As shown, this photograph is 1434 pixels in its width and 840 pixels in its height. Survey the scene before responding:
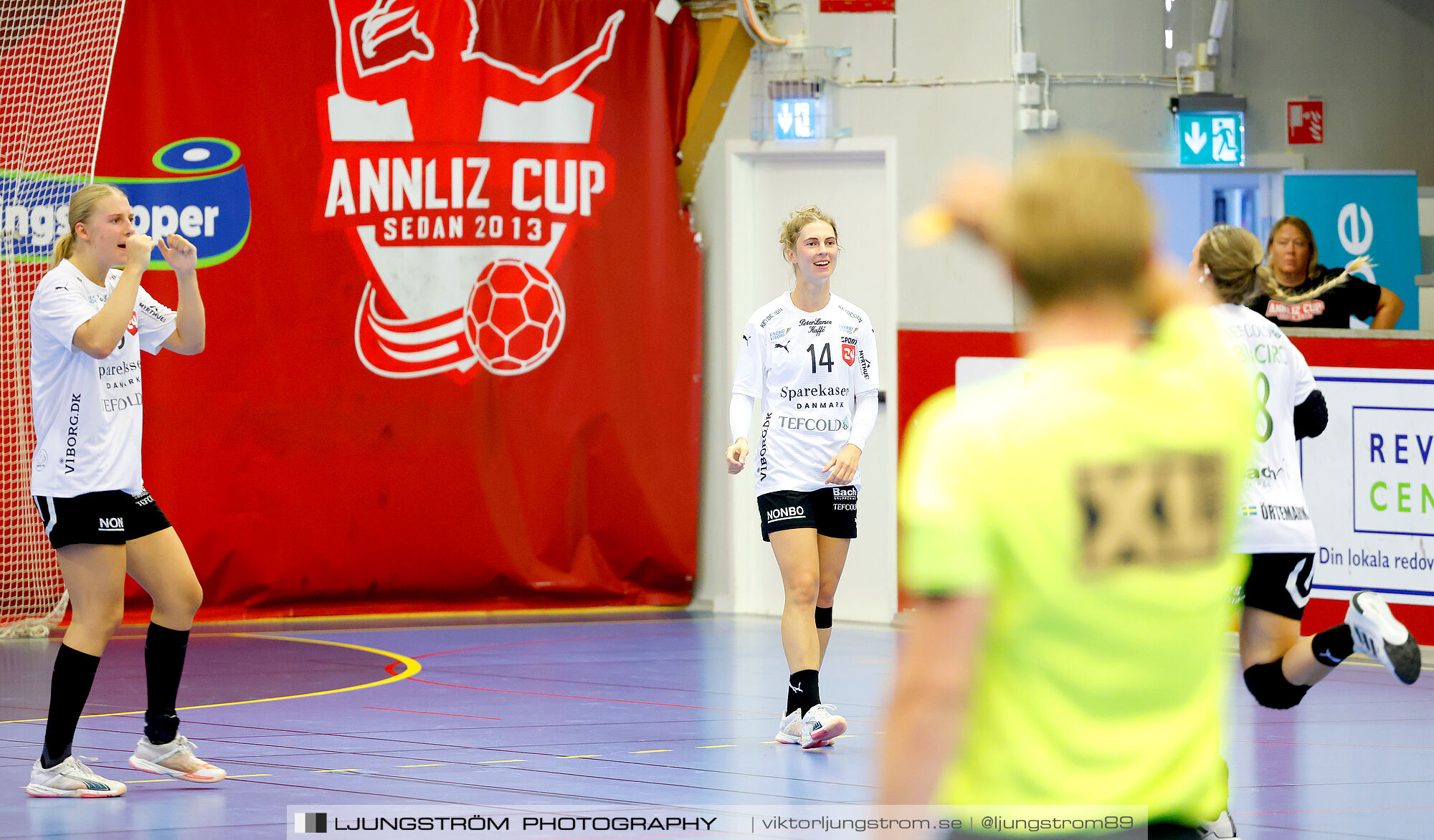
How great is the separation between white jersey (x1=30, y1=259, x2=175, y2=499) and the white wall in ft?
18.0

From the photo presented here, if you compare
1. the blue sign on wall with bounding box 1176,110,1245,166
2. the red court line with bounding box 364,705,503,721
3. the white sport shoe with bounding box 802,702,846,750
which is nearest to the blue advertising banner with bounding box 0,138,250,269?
the red court line with bounding box 364,705,503,721

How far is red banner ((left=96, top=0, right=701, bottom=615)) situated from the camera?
1049cm

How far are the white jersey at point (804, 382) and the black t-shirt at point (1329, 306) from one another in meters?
3.38

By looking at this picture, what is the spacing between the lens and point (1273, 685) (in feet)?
16.9

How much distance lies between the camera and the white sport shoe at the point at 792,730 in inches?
271

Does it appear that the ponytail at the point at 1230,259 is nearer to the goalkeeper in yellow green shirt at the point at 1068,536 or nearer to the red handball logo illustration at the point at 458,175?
the goalkeeper in yellow green shirt at the point at 1068,536

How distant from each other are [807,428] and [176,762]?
8.75 ft

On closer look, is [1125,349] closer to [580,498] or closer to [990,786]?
[990,786]

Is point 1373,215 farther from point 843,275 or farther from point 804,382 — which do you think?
point 804,382

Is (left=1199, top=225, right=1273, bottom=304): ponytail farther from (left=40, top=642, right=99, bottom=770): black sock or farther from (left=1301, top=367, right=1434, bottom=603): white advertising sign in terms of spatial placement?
(left=1301, top=367, right=1434, bottom=603): white advertising sign

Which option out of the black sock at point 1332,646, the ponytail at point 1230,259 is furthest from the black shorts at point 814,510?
the black sock at point 1332,646

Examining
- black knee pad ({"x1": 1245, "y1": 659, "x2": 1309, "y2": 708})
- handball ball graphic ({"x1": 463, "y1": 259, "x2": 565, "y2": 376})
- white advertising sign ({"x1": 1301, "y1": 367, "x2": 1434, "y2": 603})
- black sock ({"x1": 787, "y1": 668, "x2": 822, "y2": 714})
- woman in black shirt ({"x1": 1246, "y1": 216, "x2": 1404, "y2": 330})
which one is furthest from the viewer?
handball ball graphic ({"x1": 463, "y1": 259, "x2": 565, "y2": 376})

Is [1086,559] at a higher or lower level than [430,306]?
lower

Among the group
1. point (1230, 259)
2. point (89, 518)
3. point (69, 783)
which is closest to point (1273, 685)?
point (1230, 259)
